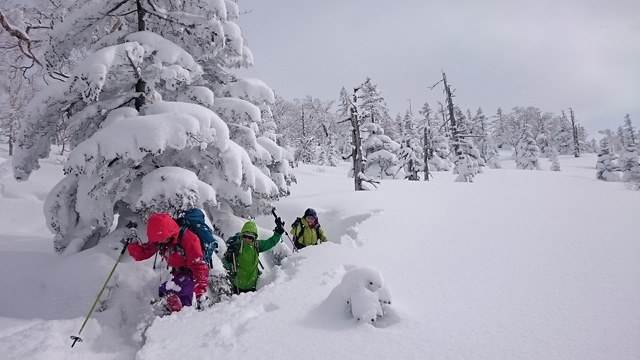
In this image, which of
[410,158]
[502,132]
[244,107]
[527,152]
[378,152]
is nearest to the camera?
[244,107]

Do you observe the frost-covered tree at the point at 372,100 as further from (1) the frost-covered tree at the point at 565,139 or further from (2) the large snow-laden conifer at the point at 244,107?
(1) the frost-covered tree at the point at 565,139

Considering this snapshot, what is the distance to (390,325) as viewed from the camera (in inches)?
134

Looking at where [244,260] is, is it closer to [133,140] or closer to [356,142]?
[133,140]

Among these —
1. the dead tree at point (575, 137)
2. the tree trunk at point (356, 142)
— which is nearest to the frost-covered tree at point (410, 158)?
the tree trunk at point (356, 142)

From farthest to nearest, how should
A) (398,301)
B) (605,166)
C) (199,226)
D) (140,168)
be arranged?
(605,166) < (140,168) < (199,226) < (398,301)

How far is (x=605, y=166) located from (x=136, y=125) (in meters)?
44.9

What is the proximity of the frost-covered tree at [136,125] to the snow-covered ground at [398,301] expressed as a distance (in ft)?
3.09

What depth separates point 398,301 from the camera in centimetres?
393

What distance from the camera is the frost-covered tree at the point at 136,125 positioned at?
16.4 feet

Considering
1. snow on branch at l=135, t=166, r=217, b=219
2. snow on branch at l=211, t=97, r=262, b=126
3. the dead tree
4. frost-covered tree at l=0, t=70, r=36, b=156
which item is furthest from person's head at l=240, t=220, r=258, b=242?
the dead tree

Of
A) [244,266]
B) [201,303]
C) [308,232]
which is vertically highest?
[308,232]

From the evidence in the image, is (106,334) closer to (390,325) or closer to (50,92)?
(390,325)

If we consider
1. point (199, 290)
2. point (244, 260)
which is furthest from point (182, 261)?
point (244, 260)

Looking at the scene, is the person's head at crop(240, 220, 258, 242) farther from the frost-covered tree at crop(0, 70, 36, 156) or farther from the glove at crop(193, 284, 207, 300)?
the frost-covered tree at crop(0, 70, 36, 156)
